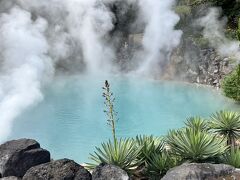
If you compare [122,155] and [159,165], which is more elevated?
[122,155]

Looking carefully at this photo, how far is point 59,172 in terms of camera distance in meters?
7.09

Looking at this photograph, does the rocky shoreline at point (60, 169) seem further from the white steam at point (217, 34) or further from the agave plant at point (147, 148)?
the white steam at point (217, 34)

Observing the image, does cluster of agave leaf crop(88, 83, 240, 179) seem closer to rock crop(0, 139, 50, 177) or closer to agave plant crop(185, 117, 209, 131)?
rock crop(0, 139, 50, 177)

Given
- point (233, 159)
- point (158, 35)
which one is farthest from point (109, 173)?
point (158, 35)

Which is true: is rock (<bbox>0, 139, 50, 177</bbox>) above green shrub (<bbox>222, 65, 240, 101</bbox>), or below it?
below

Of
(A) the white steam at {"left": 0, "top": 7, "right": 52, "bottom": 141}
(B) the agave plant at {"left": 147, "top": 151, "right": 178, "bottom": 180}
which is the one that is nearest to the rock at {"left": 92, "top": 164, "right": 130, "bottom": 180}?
(B) the agave plant at {"left": 147, "top": 151, "right": 178, "bottom": 180}

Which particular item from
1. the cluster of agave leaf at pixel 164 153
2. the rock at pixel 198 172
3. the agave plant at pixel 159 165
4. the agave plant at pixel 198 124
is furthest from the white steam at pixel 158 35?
the rock at pixel 198 172

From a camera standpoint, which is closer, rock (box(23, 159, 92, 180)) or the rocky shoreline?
the rocky shoreline

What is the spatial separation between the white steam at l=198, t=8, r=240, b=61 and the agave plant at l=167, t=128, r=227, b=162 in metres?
15.4

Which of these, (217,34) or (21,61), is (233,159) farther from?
(21,61)

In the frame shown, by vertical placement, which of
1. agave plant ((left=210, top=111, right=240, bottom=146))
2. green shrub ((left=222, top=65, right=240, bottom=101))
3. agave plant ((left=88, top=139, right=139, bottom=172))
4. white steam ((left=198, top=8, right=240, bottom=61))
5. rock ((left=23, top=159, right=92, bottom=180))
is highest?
white steam ((left=198, top=8, right=240, bottom=61))

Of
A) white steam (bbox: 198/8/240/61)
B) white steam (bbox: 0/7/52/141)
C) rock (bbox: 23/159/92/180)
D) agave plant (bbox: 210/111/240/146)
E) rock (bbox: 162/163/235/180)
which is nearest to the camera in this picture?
rock (bbox: 162/163/235/180)

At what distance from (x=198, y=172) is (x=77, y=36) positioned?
25596 mm

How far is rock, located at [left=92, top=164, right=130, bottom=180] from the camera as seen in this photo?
272 inches
